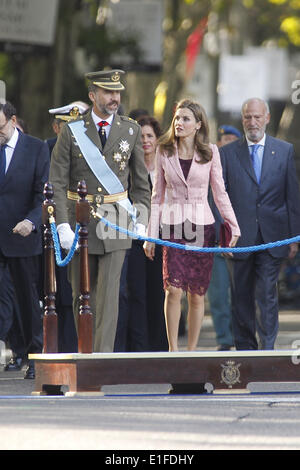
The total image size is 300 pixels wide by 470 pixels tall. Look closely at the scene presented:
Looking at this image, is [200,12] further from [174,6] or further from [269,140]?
[269,140]

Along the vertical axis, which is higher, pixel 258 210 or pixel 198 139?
pixel 198 139

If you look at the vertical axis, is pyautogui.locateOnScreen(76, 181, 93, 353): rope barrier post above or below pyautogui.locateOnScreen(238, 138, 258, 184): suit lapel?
below

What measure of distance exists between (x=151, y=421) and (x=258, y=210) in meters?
3.81

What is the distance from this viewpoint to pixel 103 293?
11.9 meters

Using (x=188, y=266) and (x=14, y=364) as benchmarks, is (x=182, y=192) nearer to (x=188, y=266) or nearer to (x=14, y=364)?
(x=188, y=266)

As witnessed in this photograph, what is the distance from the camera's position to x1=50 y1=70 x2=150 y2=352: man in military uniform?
11.9 meters

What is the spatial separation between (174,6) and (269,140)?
23.0 m

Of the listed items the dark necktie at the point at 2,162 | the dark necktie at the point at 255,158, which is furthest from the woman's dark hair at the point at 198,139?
the dark necktie at the point at 2,162

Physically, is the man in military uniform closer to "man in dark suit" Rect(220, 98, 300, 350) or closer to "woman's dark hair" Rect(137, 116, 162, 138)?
"man in dark suit" Rect(220, 98, 300, 350)

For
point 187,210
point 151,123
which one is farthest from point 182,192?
point 151,123

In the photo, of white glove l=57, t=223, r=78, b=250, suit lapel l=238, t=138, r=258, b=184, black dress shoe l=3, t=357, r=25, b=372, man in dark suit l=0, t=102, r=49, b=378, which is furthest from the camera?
black dress shoe l=3, t=357, r=25, b=372

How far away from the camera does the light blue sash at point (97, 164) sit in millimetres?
11977

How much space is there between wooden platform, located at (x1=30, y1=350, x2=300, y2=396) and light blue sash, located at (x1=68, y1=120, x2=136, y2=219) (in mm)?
1405

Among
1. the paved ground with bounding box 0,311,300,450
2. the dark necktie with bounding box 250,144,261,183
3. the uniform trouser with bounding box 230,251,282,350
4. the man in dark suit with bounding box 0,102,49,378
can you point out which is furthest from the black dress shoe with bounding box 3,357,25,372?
the dark necktie with bounding box 250,144,261,183
